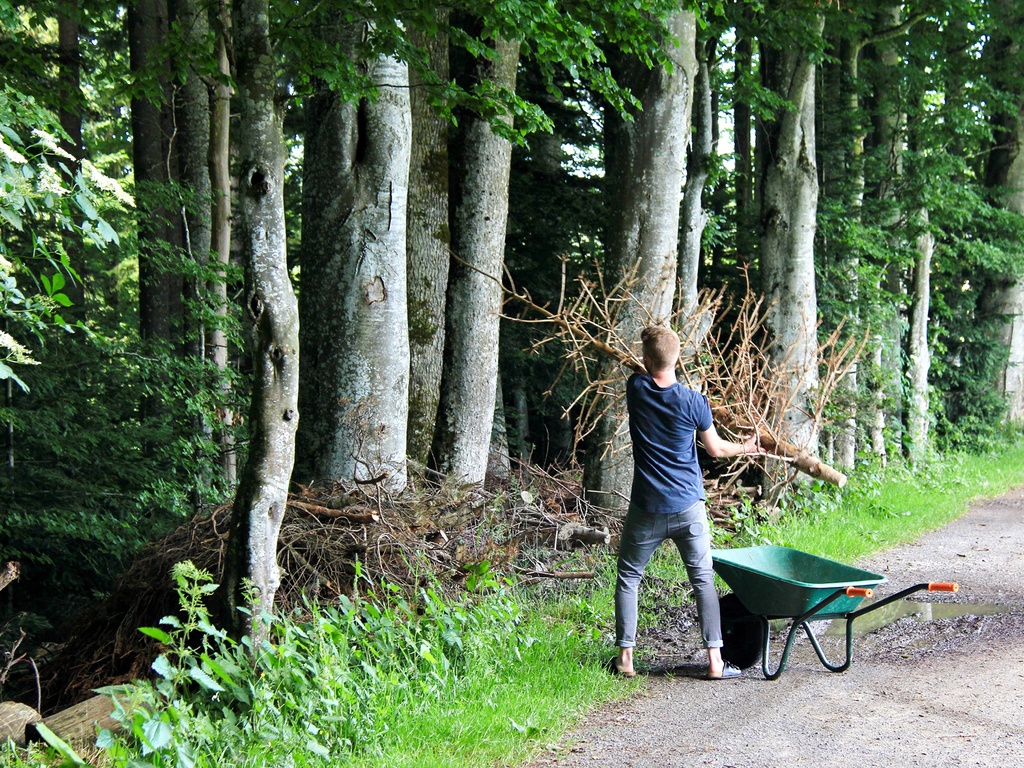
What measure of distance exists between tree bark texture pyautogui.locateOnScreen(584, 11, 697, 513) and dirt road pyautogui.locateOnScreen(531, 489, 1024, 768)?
333 centimetres

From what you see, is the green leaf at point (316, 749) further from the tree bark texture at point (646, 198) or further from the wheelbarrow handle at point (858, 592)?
the tree bark texture at point (646, 198)

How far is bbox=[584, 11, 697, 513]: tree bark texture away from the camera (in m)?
9.65

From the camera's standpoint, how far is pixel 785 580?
5.00m

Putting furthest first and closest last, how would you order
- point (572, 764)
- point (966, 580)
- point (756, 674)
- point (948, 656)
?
point (966, 580) → point (948, 656) → point (756, 674) → point (572, 764)

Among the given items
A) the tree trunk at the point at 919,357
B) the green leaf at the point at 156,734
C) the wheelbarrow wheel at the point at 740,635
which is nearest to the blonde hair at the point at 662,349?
the wheelbarrow wheel at the point at 740,635

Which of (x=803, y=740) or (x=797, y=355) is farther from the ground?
(x=797, y=355)

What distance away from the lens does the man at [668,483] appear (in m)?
5.45

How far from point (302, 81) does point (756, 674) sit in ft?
16.5

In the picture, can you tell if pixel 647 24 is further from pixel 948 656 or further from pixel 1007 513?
pixel 1007 513

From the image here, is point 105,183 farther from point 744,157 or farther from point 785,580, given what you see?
point 744,157

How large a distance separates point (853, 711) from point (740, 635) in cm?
87

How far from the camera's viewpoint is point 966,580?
8273mm

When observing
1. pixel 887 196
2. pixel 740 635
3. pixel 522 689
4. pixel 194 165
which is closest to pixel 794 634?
pixel 740 635

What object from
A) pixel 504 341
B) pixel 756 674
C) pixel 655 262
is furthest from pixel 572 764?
pixel 504 341
